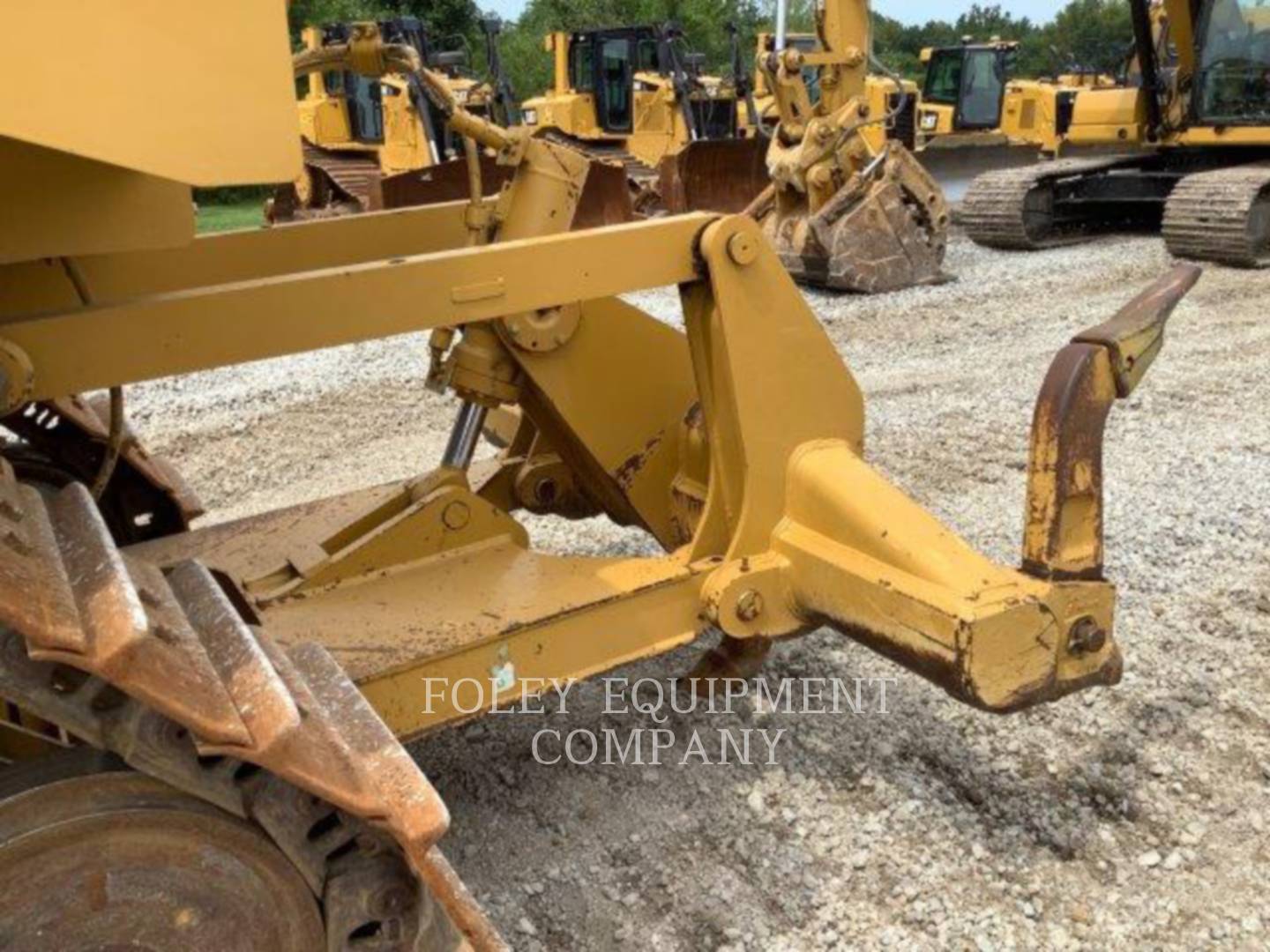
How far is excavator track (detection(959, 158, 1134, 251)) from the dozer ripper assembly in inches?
66.1

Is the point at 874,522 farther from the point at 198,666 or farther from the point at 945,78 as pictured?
the point at 945,78

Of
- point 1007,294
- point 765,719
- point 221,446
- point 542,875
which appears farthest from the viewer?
point 1007,294

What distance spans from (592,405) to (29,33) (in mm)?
1879

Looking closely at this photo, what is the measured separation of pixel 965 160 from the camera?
14.6 meters

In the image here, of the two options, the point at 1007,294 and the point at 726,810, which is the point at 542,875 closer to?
the point at 726,810

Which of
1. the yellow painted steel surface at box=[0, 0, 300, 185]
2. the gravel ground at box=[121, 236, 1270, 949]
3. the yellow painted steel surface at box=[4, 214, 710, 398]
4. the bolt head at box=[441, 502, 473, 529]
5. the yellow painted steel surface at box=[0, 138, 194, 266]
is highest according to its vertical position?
the yellow painted steel surface at box=[0, 0, 300, 185]

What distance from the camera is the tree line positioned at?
28.1 metres

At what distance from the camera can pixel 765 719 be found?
3.26 metres

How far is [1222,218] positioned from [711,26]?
32003mm

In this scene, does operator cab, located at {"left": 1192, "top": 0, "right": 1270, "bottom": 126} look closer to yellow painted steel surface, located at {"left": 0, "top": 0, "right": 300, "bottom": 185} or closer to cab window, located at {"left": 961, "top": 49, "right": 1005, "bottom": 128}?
cab window, located at {"left": 961, "top": 49, "right": 1005, "bottom": 128}

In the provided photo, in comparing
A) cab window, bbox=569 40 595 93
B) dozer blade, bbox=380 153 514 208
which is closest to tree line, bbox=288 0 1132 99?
cab window, bbox=569 40 595 93

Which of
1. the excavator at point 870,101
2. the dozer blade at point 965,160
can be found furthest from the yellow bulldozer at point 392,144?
the dozer blade at point 965,160

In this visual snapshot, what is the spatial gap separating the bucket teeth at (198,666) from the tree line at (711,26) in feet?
46.4

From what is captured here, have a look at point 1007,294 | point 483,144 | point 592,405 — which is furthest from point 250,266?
point 1007,294
